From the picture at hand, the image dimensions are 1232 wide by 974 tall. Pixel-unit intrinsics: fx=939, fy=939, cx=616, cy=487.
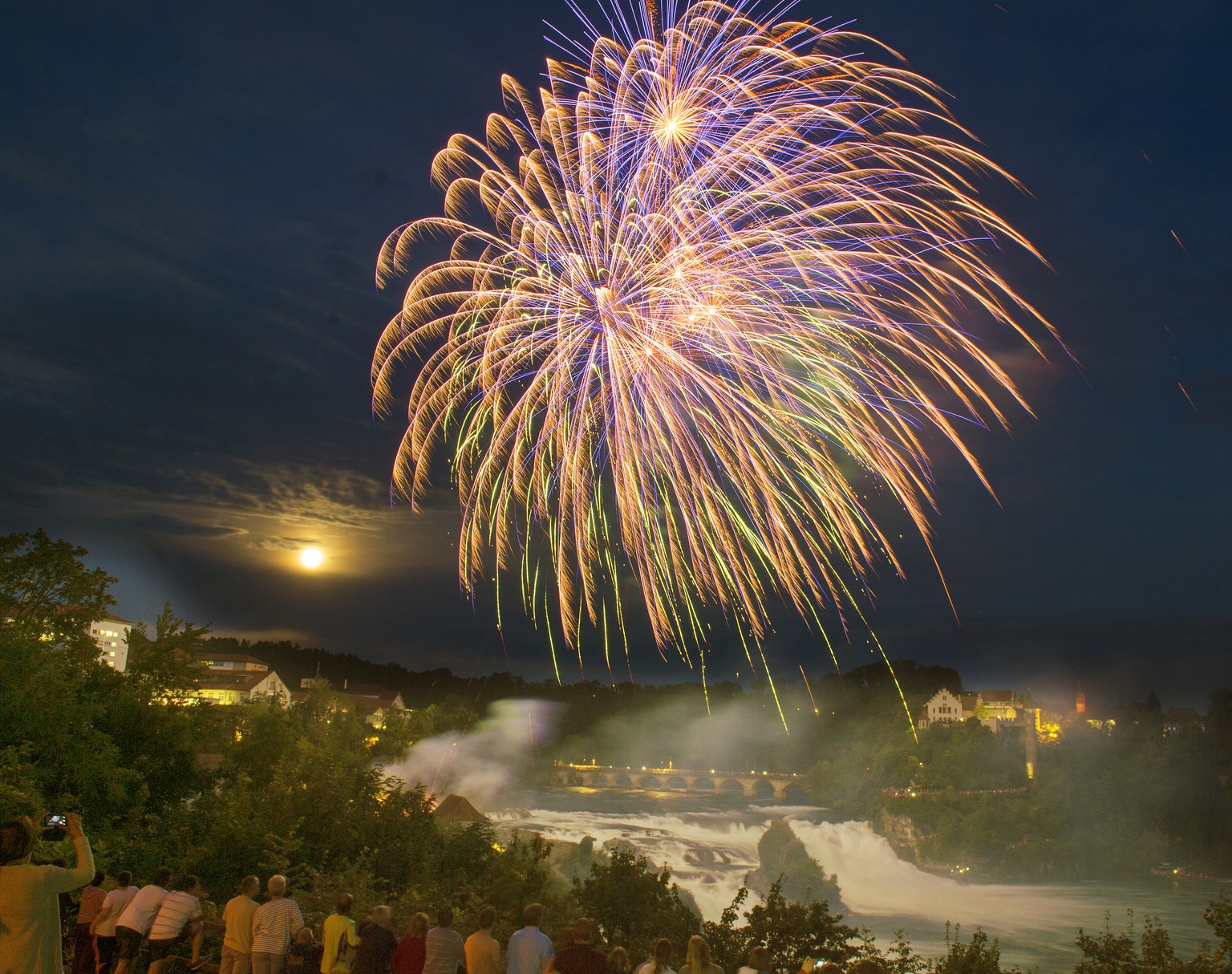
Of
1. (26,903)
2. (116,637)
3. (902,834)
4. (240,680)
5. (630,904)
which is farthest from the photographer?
(240,680)

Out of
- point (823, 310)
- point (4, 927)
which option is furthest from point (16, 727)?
point (823, 310)

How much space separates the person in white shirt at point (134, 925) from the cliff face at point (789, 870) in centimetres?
5377

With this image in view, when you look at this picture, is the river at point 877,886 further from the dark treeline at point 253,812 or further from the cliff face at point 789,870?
the dark treeline at point 253,812

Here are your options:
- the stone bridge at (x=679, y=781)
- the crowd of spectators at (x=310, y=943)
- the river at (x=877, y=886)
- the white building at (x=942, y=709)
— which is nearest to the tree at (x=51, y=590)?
the crowd of spectators at (x=310, y=943)

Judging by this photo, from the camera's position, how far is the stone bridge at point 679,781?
86.5m

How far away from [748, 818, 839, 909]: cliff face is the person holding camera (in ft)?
186

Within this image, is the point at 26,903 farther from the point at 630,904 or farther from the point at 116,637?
the point at 116,637

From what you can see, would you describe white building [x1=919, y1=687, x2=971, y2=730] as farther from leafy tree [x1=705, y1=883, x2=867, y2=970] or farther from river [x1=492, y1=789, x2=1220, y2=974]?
leafy tree [x1=705, y1=883, x2=867, y2=970]

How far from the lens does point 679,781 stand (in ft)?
296

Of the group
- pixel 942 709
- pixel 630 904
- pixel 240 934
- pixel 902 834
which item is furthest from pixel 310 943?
pixel 942 709

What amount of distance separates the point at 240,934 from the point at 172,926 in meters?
0.60

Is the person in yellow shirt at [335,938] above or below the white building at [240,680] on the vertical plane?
below

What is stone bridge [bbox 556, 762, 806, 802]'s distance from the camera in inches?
3406

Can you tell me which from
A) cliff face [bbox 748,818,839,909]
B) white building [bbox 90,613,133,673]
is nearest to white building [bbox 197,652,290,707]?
white building [bbox 90,613,133,673]
